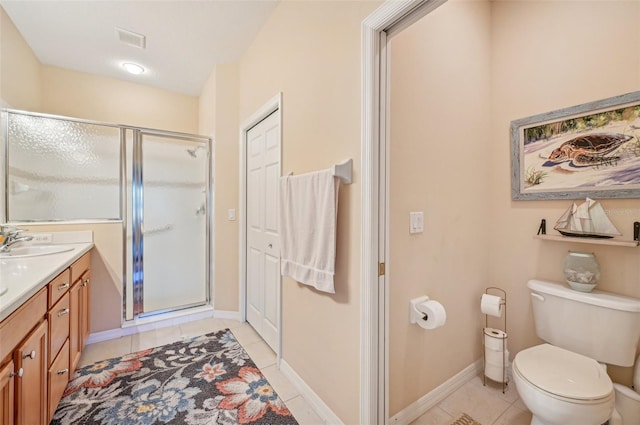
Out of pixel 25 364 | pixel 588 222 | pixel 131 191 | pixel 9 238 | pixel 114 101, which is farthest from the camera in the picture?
pixel 114 101

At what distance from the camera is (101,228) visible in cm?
230

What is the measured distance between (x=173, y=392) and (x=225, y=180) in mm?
1841

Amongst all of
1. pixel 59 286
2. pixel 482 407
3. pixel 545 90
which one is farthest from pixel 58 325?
pixel 545 90

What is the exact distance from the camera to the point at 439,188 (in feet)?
5.02

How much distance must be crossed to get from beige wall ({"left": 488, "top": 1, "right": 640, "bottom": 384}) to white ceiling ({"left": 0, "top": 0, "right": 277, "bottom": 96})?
178 cm

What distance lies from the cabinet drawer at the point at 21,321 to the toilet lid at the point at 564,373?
2.09 m

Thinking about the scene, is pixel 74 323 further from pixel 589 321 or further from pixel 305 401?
pixel 589 321

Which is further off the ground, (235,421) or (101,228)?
(101,228)

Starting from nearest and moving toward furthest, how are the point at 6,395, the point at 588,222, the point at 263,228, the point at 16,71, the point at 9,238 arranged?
1. the point at 6,395
2. the point at 588,222
3. the point at 9,238
4. the point at 16,71
5. the point at 263,228

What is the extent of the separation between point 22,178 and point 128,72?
4.90 ft

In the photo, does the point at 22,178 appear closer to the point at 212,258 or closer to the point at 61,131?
the point at 61,131

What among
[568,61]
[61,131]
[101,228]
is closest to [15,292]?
[101,228]

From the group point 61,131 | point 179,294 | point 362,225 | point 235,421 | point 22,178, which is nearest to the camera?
point 362,225

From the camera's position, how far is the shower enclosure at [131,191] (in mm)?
2107
